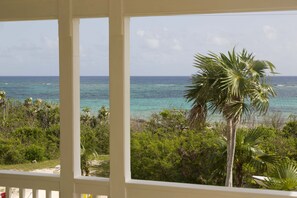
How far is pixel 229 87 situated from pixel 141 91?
6972mm

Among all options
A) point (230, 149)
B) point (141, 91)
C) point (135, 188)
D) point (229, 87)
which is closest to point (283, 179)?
point (230, 149)

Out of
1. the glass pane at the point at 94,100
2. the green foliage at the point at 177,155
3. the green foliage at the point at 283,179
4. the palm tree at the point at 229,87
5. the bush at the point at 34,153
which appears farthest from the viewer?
the bush at the point at 34,153

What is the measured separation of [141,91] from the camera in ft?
44.3

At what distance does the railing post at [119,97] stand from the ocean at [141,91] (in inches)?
304

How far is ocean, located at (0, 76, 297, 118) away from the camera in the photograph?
11133mm

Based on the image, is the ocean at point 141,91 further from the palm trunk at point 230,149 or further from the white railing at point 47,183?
the white railing at point 47,183

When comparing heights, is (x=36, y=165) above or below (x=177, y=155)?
below

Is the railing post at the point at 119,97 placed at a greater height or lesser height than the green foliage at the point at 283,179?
greater

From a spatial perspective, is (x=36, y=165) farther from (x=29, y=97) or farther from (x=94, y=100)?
(x=29, y=97)

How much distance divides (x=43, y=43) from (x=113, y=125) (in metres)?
13.5

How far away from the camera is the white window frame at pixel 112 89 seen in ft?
9.43

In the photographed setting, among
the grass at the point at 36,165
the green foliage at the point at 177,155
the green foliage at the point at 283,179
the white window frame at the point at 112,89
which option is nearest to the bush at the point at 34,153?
the grass at the point at 36,165

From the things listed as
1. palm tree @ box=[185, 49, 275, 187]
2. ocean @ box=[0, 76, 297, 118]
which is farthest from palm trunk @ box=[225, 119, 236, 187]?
ocean @ box=[0, 76, 297, 118]

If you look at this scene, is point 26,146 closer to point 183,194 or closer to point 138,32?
point 183,194
